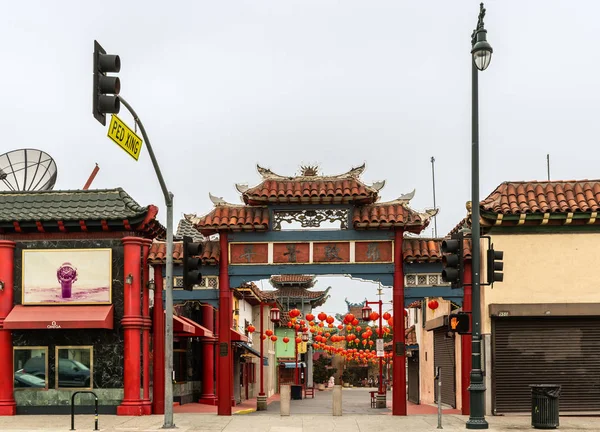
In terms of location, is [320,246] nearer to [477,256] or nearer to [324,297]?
[477,256]

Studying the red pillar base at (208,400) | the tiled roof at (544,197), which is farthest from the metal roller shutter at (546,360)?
the red pillar base at (208,400)

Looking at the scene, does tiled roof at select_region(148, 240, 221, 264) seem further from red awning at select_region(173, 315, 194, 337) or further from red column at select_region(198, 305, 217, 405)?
red column at select_region(198, 305, 217, 405)

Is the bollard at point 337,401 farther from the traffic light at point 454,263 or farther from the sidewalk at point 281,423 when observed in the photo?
the traffic light at point 454,263

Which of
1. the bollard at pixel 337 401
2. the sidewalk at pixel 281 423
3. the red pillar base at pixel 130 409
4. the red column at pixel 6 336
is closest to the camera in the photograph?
the sidewalk at pixel 281 423

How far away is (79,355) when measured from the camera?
84.3 feet

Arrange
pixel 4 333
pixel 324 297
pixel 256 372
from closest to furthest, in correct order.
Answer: pixel 4 333
pixel 256 372
pixel 324 297

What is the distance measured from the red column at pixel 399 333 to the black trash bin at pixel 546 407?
467 centimetres

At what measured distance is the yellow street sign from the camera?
1570cm

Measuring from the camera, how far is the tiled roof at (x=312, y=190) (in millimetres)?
24188

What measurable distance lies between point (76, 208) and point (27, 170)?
660 cm

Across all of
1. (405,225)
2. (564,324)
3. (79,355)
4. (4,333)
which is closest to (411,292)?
(405,225)

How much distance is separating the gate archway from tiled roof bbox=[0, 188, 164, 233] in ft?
6.34

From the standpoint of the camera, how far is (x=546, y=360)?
24094mm

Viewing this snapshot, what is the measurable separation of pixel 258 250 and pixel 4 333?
27.1 ft
